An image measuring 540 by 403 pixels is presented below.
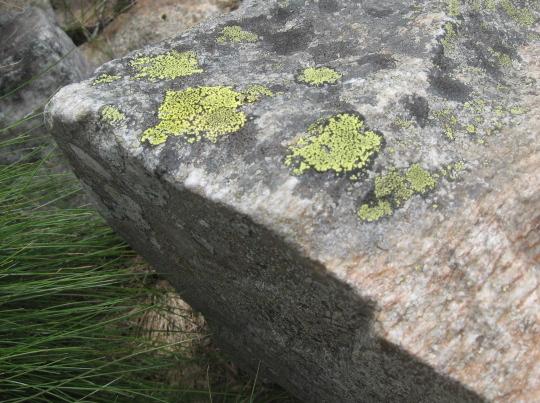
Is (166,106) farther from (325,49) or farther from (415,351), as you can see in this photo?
(415,351)

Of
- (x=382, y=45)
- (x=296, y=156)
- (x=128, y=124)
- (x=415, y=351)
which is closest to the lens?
(x=415, y=351)

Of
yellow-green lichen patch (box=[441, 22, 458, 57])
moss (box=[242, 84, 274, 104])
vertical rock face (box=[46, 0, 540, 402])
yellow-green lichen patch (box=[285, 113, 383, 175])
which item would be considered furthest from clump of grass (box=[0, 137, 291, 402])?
yellow-green lichen patch (box=[441, 22, 458, 57])

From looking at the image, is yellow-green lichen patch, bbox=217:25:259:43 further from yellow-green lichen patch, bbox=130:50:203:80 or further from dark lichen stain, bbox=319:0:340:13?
dark lichen stain, bbox=319:0:340:13

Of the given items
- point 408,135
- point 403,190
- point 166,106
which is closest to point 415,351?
point 403,190

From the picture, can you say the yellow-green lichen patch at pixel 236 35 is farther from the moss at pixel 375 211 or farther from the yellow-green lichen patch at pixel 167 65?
the moss at pixel 375 211

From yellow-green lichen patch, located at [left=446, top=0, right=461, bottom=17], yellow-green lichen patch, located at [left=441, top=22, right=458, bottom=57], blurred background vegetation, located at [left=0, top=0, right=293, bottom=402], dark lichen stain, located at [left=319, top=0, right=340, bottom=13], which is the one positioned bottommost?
blurred background vegetation, located at [left=0, top=0, right=293, bottom=402]

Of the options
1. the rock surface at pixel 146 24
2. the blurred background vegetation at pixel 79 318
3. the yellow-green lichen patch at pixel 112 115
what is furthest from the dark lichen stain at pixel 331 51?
the rock surface at pixel 146 24
